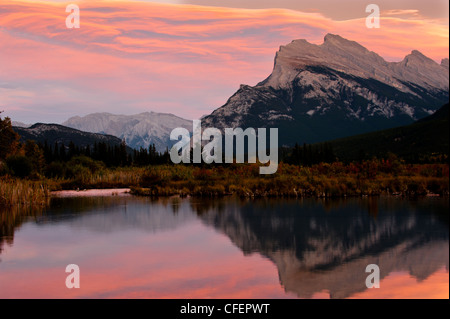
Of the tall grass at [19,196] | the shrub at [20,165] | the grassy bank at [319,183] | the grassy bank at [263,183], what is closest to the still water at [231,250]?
the tall grass at [19,196]

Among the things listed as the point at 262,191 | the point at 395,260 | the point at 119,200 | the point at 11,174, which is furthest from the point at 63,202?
the point at 395,260

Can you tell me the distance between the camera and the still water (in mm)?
22109

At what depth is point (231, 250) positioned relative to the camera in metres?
29.5

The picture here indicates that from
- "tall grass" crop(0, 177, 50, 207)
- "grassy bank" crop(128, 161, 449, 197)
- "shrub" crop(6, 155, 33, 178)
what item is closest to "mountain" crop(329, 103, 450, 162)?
"grassy bank" crop(128, 161, 449, 197)

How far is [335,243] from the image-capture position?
30.5 m

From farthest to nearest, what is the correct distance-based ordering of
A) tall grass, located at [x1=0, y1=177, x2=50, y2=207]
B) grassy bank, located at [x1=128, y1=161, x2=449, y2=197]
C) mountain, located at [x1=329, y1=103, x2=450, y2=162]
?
mountain, located at [x1=329, y1=103, x2=450, y2=162] → grassy bank, located at [x1=128, y1=161, x2=449, y2=197] → tall grass, located at [x1=0, y1=177, x2=50, y2=207]

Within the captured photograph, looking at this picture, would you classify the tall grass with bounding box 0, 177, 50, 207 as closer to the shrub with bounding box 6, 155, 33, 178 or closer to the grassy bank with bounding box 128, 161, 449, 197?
the grassy bank with bounding box 128, 161, 449, 197

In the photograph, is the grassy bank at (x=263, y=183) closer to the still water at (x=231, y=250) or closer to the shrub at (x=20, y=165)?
the shrub at (x=20, y=165)

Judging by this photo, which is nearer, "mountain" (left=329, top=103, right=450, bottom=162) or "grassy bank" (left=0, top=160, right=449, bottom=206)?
"grassy bank" (left=0, top=160, right=449, bottom=206)

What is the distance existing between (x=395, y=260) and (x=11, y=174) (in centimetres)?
4862

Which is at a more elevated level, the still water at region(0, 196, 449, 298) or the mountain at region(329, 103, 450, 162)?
the mountain at region(329, 103, 450, 162)

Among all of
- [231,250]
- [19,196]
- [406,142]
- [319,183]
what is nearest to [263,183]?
[319,183]

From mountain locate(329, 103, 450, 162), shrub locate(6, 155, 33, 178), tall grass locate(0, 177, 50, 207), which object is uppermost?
mountain locate(329, 103, 450, 162)
